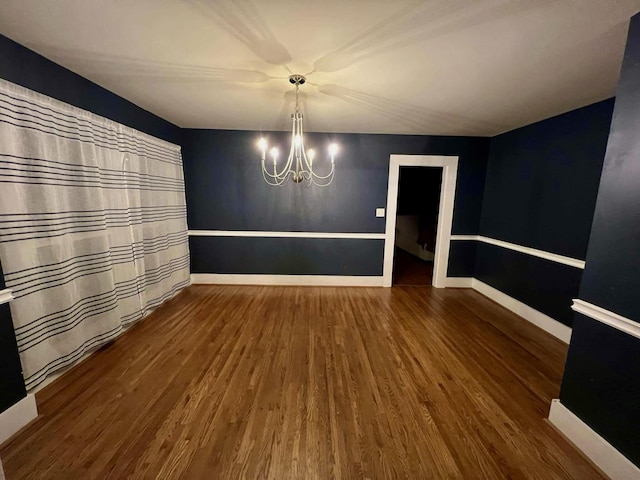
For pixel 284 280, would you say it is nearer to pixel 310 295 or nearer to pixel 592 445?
pixel 310 295

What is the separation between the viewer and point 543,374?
6.64ft

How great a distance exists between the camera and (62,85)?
1.87 metres

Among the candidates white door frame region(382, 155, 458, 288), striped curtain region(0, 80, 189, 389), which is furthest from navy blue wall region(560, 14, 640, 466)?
striped curtain region(0, 80, 189, 389)

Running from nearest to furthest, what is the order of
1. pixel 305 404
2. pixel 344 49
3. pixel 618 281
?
1. pixel 618 281
2. pixel 344 49
3. pixel 305 404

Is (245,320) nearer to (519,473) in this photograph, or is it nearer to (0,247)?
(0,247)

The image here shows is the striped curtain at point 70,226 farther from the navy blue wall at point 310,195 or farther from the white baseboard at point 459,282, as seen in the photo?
the white baseboard at point 459,282

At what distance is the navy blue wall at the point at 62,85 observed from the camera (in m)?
1.54

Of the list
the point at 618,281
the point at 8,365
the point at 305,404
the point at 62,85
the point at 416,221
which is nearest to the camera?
the point at 618,281

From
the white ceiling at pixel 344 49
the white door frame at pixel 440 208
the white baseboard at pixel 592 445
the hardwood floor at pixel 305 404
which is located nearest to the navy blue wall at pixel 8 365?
the hardwood floor at pixel 305 404

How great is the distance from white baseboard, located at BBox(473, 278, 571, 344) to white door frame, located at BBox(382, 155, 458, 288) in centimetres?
61

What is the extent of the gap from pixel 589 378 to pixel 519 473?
0.67m

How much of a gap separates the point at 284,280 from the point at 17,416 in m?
2.83

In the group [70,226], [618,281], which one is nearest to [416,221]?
[618,281]

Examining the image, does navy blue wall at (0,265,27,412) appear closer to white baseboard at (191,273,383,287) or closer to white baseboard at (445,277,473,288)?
white baseboard at (191,273,383,287)
